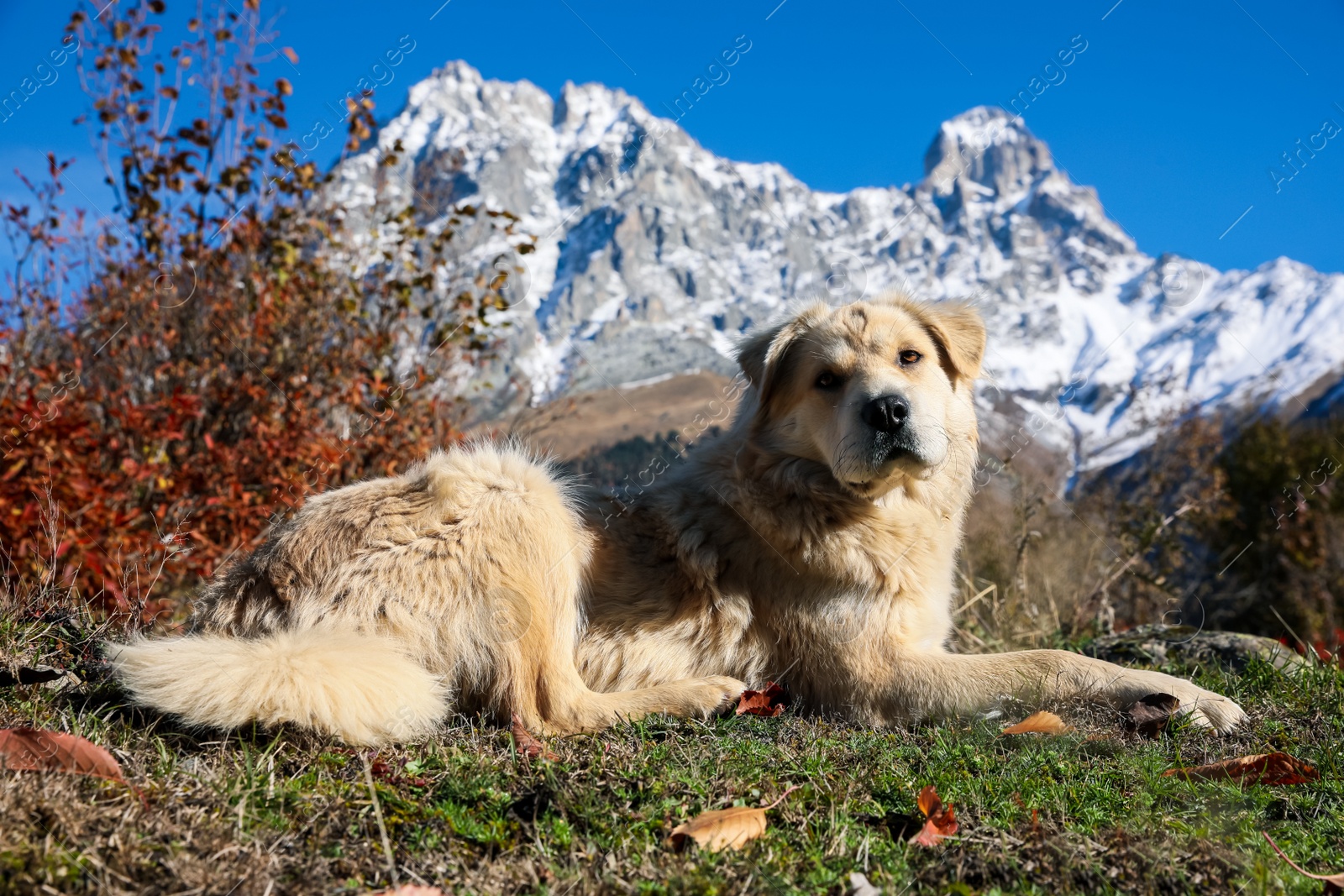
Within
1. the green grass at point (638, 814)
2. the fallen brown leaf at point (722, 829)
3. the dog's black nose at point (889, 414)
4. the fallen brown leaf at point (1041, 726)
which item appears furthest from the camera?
the dog's black nose at point (889, 414)

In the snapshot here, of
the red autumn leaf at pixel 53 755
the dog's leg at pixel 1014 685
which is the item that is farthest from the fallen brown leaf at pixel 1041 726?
the red autumn leaf at pixel 53 755

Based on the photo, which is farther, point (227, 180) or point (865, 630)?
point (227, 180)

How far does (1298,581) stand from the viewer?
22.5m

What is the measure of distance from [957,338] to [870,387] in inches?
36.7

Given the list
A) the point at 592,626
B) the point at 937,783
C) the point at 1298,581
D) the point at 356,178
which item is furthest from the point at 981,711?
the point at 1298,581

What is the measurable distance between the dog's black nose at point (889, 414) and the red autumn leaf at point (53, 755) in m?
3.05

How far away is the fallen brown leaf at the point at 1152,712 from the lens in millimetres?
3354

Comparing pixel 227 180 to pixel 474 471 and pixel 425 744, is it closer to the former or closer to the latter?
A: pixel 474 471

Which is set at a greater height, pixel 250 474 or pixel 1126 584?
pixel 250 474

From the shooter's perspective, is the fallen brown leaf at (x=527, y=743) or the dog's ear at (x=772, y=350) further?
the dog's ear at (x=772, y=350)

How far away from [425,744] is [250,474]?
474 centimetres

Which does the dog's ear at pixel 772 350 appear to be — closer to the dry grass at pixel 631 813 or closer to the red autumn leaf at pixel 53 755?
the dry grass at pixel 631 813

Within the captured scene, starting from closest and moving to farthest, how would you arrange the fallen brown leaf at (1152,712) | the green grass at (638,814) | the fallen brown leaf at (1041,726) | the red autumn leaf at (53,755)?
the green grass at (638,814) → the red autumn leaf at (53,755) → the fallen brown leaf at (1041,726) → the fallen brown leaf at (1152,712)

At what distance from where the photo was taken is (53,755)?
240 centimetres
